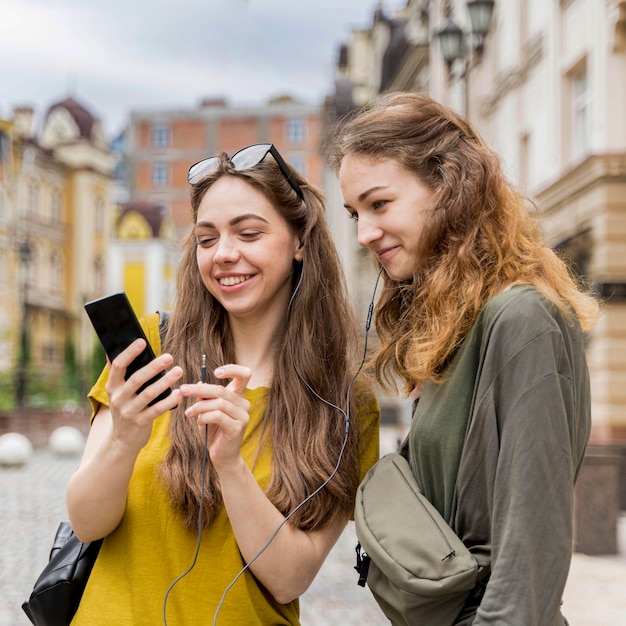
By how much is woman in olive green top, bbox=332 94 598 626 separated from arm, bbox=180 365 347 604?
400 millimetres

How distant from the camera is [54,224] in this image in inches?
2216

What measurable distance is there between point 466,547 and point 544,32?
663 inches

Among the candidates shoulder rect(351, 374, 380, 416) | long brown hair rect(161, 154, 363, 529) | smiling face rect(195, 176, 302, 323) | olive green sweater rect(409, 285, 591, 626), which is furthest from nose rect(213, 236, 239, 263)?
olive green sweater rect(409, 285, 591, 626)

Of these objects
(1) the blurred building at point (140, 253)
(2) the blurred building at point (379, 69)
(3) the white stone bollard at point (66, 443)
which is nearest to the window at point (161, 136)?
(1) the blurred building at point (140, 253)

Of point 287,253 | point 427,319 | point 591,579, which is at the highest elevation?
point 287,253

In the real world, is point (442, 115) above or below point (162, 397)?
above

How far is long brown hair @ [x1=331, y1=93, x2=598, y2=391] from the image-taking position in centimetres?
225

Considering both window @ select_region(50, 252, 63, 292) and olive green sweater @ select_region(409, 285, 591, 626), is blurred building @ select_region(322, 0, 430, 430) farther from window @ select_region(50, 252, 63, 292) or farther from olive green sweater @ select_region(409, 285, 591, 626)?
olive green sweater @ select_region(409, 285, 591, 626)

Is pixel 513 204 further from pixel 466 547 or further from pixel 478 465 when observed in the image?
pixel 466 547

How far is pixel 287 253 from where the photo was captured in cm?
293

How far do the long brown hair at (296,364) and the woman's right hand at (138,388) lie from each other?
317 millimetres

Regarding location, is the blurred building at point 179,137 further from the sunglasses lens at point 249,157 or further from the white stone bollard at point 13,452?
the sunglasses lens at point 249,157

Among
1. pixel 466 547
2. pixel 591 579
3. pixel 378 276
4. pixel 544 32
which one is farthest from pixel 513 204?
pixel 544 32

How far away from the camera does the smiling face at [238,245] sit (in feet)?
9.16
